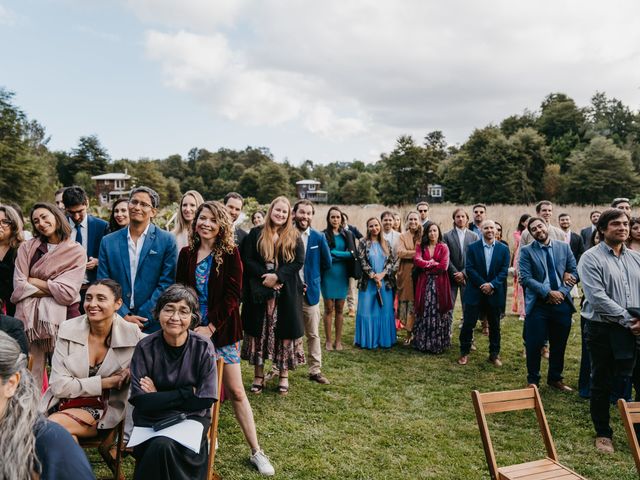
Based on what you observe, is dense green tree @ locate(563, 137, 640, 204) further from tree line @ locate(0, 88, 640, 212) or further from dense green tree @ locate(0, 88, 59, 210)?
dense green tree @ locate(0, 88, 59, 210)

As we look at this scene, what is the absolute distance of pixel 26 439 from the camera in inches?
65.7

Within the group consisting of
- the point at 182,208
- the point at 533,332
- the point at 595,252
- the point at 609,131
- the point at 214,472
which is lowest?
the point at 214,472

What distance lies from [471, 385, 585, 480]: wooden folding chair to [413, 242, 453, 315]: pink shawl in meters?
3.81

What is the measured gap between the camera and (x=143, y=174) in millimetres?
61781

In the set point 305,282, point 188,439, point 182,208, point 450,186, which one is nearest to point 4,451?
point 188,439

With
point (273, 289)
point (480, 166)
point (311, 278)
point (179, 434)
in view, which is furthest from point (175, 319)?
point (480, 166)

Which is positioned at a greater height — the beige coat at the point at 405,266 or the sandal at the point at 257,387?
the beige coat at the point at 405,266

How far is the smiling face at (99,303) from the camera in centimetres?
320

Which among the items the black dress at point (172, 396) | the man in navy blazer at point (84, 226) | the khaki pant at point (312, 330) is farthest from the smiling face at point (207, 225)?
the khaki pant at point (312, 330)

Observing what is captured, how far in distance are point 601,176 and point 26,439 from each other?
4741 centimetres

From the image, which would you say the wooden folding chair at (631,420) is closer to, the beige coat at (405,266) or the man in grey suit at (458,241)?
the man in grey suit at (458,241)

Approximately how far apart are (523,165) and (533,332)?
42293mm

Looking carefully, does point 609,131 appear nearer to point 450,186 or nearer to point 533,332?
point 450,186

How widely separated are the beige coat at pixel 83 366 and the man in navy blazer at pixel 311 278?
2.77 metres
